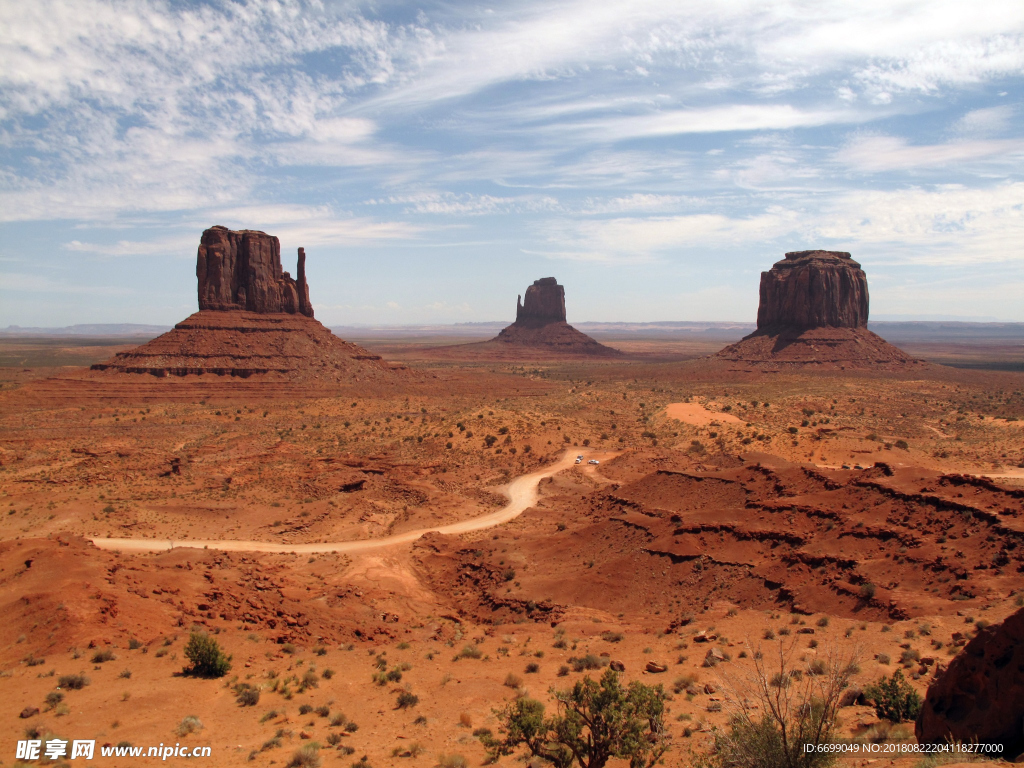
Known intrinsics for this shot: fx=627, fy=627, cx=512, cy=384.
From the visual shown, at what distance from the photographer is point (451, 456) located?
1774 inches

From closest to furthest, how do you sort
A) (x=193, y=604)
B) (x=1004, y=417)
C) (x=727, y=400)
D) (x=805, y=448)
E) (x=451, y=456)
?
(x=193, y=604)
(x=805, y=448)
(x=451, y=456)
(x=1004, y=417)
(x=727, y=400)

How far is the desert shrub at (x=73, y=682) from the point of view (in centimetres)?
1293

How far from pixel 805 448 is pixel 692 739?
113 feet

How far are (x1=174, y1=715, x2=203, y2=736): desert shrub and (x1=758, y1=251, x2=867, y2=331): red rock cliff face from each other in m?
117

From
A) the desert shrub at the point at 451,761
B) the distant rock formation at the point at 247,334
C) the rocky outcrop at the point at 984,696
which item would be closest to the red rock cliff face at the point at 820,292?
the distant rock formation at the point at 247,334

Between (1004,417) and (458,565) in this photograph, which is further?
(1004,417)

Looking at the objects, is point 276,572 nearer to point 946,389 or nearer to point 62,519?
point 62,519

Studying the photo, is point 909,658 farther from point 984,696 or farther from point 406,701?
point 406,701

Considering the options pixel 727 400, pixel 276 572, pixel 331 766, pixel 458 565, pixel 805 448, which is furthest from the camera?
pixel 727 400

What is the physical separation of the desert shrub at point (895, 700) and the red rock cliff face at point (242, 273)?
8701cm

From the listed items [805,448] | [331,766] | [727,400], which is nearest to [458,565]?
[331,766]

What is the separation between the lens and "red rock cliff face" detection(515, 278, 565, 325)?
629 ft

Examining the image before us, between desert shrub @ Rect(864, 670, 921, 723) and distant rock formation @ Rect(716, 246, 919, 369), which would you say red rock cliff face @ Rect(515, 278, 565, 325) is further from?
desert shrub @ Rect(864, 670, 921, 723)

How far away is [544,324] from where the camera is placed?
19238 centimetres
